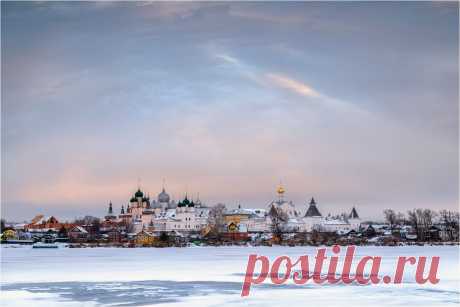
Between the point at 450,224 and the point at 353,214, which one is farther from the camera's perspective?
the point at 353,214

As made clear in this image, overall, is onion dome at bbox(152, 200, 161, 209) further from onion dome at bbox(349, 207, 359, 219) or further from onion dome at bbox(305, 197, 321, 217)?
onion dome at bbox(349, 207, 359, 219)

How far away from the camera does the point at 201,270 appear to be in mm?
23188

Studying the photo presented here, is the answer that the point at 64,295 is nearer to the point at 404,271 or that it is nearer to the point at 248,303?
the point at 248,303

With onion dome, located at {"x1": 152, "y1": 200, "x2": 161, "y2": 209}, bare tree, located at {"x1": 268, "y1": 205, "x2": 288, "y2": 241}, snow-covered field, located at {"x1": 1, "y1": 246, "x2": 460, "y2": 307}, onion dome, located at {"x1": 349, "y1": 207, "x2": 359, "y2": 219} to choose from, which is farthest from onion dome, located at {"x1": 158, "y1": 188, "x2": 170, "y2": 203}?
snow-covered field, located at {"x1": 1, "y1": 246, "x2": 460, "y2": 307}

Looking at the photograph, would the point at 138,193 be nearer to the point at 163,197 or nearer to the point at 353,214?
the point at 163,197

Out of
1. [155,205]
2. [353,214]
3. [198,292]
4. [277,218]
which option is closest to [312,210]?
[353,214]

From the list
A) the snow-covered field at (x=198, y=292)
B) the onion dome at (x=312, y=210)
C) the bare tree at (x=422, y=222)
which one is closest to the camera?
the snow-covered field at (x=198, y=292)

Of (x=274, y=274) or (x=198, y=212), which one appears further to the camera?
(x=198, y=212)

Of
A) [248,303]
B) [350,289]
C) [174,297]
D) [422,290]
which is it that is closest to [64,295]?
[174,297]

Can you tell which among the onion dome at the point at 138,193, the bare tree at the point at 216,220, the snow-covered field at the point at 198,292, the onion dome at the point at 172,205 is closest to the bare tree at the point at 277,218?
the bare tree at the point at 216,220

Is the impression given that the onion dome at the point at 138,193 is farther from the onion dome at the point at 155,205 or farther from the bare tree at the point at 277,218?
the bare tree at the point at 277,218

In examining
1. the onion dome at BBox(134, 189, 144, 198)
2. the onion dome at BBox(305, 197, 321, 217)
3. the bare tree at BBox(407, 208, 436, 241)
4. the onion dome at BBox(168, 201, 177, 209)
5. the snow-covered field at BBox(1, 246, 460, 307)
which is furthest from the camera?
the onion dome at BBox(168, 201, 177, 209)

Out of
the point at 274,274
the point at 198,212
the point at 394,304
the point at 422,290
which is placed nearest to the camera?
the point at 394,304

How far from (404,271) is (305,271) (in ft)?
12.5
